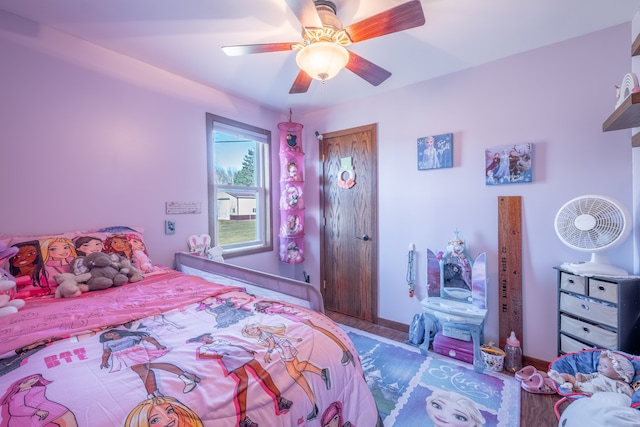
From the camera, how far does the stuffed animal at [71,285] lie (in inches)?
59.3

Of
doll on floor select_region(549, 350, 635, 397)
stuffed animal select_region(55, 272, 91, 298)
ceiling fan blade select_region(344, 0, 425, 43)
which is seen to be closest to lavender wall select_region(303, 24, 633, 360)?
doll on floor select_region(549, 350, 635, 397)

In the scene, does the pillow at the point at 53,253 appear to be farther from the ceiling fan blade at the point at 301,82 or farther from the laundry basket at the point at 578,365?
the laundry basket at the point at 578,365

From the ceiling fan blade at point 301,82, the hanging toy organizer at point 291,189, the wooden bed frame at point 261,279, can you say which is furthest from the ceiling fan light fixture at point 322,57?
the hanging toy organizer at point 291,189

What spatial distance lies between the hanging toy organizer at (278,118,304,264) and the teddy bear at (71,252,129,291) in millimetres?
1728

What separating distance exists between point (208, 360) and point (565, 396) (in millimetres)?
2108

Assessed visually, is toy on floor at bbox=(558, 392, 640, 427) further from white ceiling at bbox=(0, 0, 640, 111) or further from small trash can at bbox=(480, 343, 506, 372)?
white ceiling at bbox=(0, 0, 640, 111)

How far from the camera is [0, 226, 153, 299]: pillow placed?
1529mm

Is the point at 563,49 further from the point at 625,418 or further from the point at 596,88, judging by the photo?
the point at 625,418

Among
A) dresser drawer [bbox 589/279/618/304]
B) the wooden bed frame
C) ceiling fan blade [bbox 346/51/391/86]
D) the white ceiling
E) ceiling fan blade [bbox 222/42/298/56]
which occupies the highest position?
the white ceiling

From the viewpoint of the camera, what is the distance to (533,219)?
6.81 feet

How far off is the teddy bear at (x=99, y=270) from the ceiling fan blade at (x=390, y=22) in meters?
2.02

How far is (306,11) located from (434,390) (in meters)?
2.37

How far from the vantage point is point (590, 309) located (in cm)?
168

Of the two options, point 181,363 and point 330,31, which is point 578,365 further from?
point 330,31
